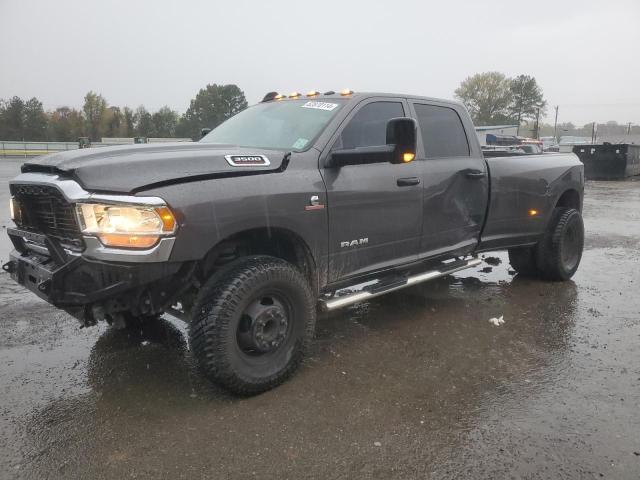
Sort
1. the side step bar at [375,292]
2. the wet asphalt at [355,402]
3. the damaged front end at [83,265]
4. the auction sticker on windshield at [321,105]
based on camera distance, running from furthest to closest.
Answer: the auction sticker on windshield at [321,105] < the side step bar at [375,292] < the damaged front end at [83,265] < the wet asphalt at [355,402]

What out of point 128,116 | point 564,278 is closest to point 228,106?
point 128,116

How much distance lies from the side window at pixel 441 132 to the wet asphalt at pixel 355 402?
1482mm

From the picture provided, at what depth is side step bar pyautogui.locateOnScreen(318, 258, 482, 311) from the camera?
339cm

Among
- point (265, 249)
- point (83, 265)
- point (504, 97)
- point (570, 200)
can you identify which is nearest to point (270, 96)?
point (265, 249)

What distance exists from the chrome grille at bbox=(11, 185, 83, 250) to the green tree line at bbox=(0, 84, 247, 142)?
181 ft

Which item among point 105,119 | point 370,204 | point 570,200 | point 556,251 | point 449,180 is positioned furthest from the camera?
point 105,119

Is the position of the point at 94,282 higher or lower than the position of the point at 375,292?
higher

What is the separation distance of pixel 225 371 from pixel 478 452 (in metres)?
1.40

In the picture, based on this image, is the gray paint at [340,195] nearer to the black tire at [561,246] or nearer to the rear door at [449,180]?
the rear door at [449,180]

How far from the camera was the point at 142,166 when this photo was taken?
105 inches

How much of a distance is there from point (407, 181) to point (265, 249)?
4.17 feet

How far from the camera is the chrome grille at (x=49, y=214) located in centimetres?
265

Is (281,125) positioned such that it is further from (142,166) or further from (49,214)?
(49,214)

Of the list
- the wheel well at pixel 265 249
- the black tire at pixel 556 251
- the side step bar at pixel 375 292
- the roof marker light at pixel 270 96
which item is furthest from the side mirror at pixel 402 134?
the black tire at pixel 556 251
